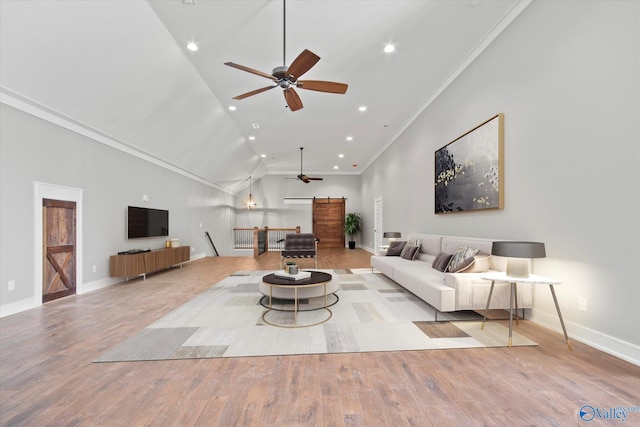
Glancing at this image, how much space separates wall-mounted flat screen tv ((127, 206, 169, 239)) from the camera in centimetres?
595

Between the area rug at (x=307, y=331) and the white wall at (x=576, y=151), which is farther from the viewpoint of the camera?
the area rug at (x=307, y=331)

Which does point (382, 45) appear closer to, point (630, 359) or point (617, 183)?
point (617, 183)

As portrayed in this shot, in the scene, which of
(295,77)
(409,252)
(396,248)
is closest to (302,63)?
(295,77)

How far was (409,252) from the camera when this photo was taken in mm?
5523

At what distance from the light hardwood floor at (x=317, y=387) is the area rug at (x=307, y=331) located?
0.16 meters

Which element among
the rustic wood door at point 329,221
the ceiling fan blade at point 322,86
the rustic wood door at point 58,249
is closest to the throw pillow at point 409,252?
the ceiling fan blade at point 322,86

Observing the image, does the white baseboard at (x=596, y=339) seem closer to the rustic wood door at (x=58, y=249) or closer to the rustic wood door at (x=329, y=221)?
the rustic wood door at (x=58, y=249)

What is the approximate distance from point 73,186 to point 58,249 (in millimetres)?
1039

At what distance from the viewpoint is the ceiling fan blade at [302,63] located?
2759mm

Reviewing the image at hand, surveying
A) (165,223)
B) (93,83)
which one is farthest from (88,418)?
(165,223)

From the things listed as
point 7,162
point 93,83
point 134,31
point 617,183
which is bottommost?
point 617,183

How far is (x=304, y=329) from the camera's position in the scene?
3094mm

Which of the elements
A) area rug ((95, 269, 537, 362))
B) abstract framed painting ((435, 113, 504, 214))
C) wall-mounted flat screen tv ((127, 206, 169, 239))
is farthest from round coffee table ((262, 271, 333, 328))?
wall-mounted flat screen tv ((127, 206, 169, 239))

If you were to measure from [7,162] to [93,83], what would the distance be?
1.48m
